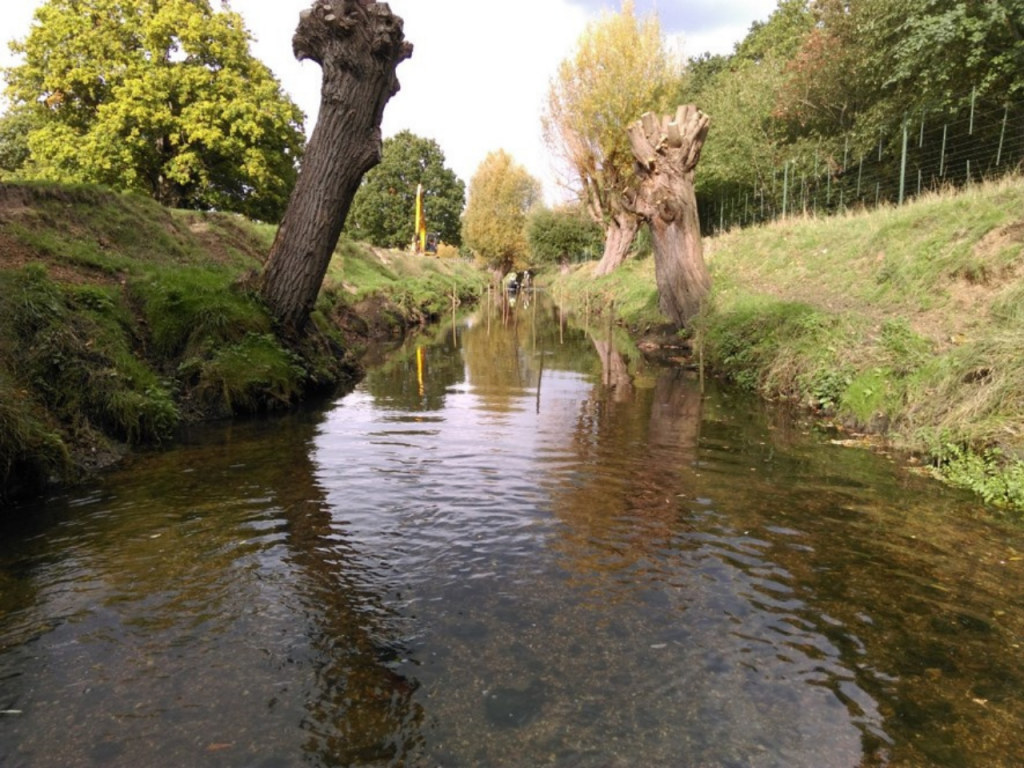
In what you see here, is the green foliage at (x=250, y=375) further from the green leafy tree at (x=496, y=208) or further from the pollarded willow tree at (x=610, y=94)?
the green leafy tree at (x=496, y=208)

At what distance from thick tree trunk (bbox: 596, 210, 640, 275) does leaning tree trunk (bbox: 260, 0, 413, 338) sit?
24.3 meters

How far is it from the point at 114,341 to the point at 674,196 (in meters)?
12.1

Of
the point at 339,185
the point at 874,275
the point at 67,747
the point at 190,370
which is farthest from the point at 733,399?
the point at 67,747

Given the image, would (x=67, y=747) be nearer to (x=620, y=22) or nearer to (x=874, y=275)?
(x=874, y=275)

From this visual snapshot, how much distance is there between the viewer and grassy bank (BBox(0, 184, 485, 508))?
607 centimetres

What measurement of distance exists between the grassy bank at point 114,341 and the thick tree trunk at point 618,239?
21415mm

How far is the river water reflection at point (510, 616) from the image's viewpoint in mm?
2740

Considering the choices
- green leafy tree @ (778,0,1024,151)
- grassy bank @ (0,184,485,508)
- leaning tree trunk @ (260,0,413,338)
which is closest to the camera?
grassy bank @ (0,184,485,508)

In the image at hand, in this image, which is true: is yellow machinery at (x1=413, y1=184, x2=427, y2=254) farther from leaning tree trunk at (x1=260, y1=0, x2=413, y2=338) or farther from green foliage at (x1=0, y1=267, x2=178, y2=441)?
green foliage at (x1=0, y1=267, x2=178, y2=441)

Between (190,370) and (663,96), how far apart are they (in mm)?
25600

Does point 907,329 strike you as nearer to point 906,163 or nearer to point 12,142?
point 906,163

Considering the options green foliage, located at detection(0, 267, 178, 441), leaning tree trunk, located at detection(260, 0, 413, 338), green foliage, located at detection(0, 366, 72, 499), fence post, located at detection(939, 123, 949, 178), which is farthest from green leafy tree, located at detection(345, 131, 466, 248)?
green foliage, located at detection(0, 366, 72, 499)

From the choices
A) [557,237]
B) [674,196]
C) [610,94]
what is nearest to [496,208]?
[557,237]

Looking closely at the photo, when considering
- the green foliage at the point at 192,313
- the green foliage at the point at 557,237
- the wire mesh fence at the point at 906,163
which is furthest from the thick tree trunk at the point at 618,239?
the green foliage at the point at 192,313
